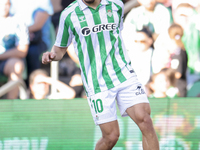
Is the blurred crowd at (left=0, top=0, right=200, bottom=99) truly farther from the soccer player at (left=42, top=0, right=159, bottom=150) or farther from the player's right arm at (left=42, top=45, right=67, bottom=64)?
the soccer player at (left=42, top=0, right=159, bottom=150)

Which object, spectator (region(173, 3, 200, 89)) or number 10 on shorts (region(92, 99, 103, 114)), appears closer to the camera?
number 10 on shorts (region(92, 99, 103, 114))

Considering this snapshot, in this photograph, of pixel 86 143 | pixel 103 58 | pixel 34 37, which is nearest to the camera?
pixel 103 58

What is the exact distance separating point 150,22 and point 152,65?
2.14 ft

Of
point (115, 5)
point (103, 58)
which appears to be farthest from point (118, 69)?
point (115, 5)

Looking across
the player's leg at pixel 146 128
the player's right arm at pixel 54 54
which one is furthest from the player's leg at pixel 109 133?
the player's right arm at pixel 54 54

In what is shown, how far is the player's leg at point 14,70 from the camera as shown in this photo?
4906mm

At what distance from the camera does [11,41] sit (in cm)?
491

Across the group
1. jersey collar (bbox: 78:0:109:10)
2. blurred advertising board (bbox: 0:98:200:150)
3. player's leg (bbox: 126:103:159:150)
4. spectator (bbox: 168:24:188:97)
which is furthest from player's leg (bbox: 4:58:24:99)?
player's leg (bbox: 126:103:159:150)

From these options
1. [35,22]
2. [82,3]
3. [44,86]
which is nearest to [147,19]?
[35,22]

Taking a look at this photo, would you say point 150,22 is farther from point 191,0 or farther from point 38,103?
point 38,103

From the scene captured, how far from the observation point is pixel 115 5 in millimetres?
3291

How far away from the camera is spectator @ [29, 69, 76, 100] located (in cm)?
495

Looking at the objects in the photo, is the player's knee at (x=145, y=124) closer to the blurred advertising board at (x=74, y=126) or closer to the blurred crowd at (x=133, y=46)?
the blurred advertising board at (x=74, y=126)

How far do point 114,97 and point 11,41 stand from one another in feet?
7.69
